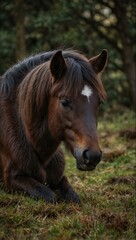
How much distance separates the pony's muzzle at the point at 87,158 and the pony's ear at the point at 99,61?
3.65ft

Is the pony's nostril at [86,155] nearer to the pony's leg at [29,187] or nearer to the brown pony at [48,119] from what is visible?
the brown pony at [48,119]

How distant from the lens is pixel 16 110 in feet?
21.1

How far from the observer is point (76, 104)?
17.8 feet

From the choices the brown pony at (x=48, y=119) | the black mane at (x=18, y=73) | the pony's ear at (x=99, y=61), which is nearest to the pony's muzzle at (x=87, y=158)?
the brown pony at (x=48, y=119)

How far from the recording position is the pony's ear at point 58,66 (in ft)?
18.2

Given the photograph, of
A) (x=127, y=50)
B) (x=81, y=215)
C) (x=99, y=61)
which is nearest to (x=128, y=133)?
(x=127, y=50)

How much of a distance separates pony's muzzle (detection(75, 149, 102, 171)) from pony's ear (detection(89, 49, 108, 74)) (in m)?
1.11

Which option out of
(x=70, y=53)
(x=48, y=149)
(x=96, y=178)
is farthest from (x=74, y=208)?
(x=96, y=178)

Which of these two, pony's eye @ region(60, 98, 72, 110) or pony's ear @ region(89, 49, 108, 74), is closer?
pony's eye @ region(60, 98, 72, 110)

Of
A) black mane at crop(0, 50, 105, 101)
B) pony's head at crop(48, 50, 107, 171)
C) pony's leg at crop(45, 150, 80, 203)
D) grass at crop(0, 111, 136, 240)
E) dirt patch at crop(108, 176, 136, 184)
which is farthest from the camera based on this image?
dirt patch at crop(108, 176, 136, 184)

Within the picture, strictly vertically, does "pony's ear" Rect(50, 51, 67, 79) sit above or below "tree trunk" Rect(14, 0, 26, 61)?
above

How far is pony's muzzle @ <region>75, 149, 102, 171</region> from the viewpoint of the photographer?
5074mm

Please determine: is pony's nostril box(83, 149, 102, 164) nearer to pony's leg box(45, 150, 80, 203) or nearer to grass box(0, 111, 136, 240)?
grass box(0, 111, 136, 240)

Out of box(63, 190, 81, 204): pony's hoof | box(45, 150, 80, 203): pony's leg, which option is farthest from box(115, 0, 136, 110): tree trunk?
box(63, 190, 81, 204): pony's hoof
